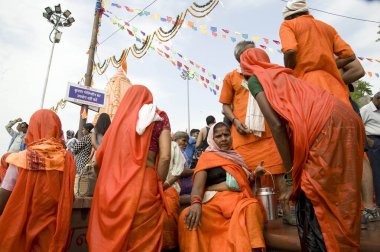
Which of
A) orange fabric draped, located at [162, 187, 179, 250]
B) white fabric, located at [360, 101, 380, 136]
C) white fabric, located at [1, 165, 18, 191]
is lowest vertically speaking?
orange fabric draped, located at [162, 187, 179, 250]

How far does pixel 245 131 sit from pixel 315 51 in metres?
1.18

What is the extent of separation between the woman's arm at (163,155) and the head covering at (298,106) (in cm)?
115

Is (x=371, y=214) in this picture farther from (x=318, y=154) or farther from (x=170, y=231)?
(x=170, y=231)

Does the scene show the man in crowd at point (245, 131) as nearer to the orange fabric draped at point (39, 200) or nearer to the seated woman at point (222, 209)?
the seated woman at point (222, 209)

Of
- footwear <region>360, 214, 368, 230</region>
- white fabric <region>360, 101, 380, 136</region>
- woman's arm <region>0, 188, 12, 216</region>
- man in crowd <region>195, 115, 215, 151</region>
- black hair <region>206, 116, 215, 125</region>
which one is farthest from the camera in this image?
black hair <region>206, 116, 215, 125</region>

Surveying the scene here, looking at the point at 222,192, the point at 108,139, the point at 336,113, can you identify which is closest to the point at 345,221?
the point at 336,113

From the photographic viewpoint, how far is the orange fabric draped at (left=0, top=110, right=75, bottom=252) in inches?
100

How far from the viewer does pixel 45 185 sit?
8.91 feet

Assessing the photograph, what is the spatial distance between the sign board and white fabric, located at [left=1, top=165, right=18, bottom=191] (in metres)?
4.55

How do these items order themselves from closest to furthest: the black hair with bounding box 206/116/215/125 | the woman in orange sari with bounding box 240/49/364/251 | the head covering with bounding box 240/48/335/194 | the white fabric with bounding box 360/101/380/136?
the woman in orange sari with bounding box 240/49/364/251
the head covering with bounding box 240/48/335/194
the white fabric with bounding box 360/101/380/136
the black hair with bounding box 206/116/215/125

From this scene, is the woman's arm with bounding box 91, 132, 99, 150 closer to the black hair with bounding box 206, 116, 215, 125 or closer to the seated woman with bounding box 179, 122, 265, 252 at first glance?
the seated woman with bounding box 179, 122, 265, 252

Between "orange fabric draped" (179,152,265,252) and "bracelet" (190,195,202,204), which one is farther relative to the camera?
"bracelet" (190,195,202,204)

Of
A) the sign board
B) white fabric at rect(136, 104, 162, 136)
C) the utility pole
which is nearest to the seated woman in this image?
white fabric at rect(136, 104, 162, 136)

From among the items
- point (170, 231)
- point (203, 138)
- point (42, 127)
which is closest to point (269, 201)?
point (170, 231)
